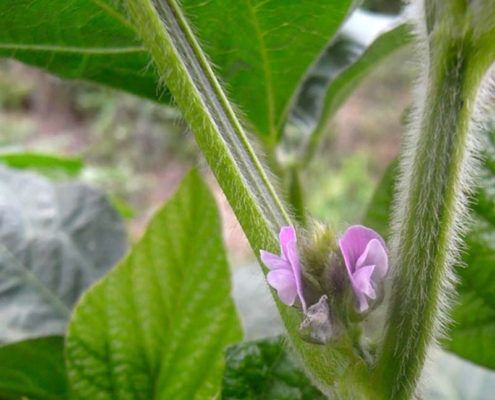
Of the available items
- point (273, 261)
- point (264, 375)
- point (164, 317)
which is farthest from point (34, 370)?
point (273, 261)

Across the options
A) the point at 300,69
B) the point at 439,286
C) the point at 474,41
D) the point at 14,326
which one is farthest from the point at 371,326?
the point at 14,326

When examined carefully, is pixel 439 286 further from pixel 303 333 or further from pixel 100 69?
pixel 100 69

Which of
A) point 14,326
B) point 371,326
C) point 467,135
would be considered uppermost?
point 467,135

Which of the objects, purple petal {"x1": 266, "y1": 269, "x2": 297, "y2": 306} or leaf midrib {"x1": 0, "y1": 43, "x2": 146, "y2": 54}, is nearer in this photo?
purple petal {"x1": 266, "y1": 269, "x2": 297, "y2": 306}

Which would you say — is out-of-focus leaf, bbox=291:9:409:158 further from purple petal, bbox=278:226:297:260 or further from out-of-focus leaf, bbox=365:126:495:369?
purple petal, bbox=278:226:297:260

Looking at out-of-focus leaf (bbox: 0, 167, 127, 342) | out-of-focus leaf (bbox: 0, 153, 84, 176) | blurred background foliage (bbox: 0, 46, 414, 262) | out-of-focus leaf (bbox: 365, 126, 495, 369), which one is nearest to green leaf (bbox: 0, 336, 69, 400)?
out-of-focus leaf (bbox: 0, 167, 127, 342)

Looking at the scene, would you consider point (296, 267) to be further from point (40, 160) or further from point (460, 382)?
point (40, 160)
